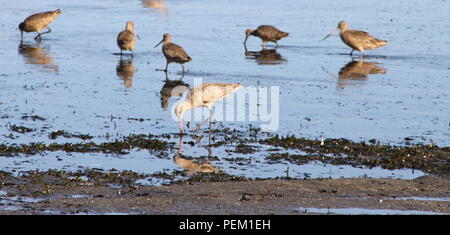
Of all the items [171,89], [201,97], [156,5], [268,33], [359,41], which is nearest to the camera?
[201,97]

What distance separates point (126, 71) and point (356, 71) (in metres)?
5.55

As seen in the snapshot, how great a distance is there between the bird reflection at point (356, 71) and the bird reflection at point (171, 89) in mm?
3456

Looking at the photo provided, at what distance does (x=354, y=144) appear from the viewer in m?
13.5

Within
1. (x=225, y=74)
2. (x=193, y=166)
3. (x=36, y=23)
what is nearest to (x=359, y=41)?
(x=225, y=74)

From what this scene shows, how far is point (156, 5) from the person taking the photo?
35344 mm

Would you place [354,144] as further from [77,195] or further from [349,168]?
[77,195]

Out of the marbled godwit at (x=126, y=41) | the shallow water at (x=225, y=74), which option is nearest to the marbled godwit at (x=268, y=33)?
the shallow water at (x=225, y=74)

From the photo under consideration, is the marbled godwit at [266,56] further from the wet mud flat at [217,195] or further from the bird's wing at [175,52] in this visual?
the wet mud flat at [217,195]

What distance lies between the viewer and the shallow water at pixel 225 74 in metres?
14.3

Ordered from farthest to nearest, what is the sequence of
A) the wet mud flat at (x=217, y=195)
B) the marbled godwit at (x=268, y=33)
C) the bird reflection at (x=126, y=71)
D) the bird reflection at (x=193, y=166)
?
the marbled godwit at (x=268, y=33) → the bird reflection at (x=126, y=71) → the bird reflection at (x=193, y=166) → the wet mud flat at (x=217, y=195)

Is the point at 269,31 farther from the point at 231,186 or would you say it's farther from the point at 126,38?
the point at 231,186

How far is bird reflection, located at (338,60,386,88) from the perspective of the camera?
66.3ft

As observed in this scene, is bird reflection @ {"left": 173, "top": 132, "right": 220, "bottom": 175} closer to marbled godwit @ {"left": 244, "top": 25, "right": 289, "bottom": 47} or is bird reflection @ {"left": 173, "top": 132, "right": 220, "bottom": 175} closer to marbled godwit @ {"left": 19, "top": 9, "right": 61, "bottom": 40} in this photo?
marbled godwit @ {"left": 244, "top": 25, "right": 289, "bottom": 47}

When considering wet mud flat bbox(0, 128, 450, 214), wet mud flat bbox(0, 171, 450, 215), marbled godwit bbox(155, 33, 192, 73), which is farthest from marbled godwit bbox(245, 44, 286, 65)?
wet mud flat bbox(0, 171, 450, 215)
